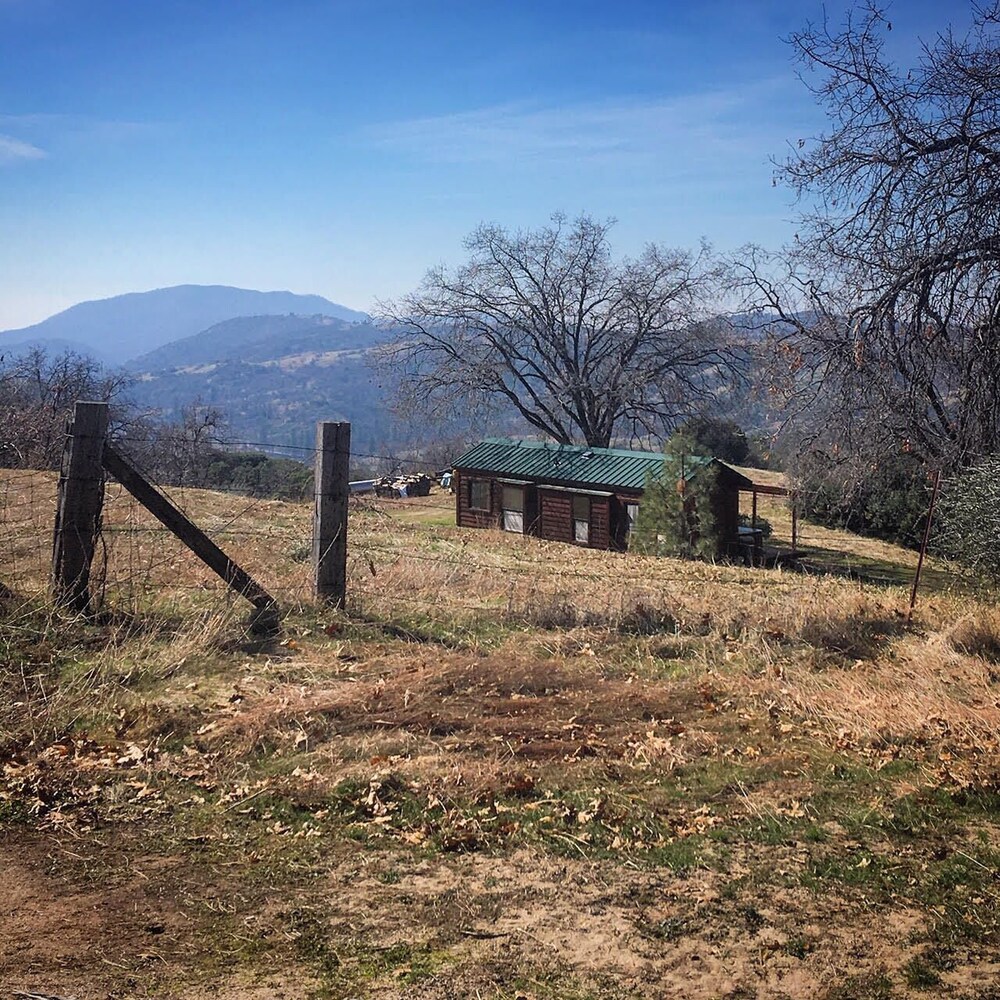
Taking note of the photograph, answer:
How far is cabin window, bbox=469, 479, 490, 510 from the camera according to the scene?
98.6 feet

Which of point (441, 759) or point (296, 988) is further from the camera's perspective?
point (441, 759)

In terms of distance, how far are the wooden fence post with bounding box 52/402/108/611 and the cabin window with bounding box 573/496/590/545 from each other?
785 inches

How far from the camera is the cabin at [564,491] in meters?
25.3

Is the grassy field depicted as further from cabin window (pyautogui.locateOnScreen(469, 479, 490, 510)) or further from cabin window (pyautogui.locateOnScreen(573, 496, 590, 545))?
cabin window (pyautogui.locateOnScreen(469, 479, 490, 510))

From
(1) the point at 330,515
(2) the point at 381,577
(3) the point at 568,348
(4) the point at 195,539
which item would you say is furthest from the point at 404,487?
(4) the point at 195,539

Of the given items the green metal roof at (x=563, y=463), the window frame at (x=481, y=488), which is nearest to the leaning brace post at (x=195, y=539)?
the green metal roof at (x=563, y=463)

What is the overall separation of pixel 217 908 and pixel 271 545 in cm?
842

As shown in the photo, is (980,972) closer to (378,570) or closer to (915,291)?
(915,291)

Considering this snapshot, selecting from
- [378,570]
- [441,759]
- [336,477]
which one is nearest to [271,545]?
[378,570]

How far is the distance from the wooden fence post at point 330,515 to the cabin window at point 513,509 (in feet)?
66.0

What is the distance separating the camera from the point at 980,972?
11.4 ft

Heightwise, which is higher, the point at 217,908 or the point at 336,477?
the point at 336,477

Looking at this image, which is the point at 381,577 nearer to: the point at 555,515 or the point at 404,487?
the point at 555,515

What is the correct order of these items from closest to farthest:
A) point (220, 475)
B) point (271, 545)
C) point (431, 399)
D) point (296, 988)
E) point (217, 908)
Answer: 1. point (296, 988)
2. point (217, 908)
3. point (271, 545)
4. point (431, 399)
5. point (220, 475)
